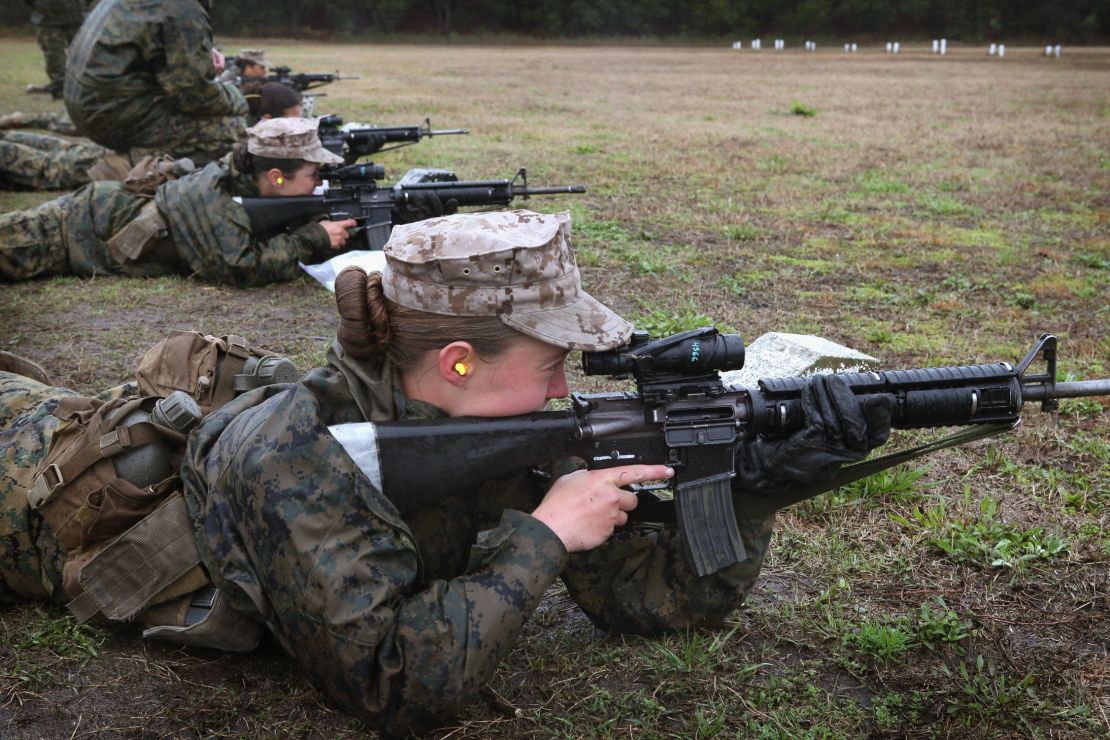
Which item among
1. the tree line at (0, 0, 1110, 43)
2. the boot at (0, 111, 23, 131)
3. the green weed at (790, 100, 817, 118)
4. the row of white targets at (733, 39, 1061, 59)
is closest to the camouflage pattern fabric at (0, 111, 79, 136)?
the boot at (0, 111, 23, 131)

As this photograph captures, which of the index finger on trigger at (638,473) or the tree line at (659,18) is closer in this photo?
the index finger on trigger at (638,473)

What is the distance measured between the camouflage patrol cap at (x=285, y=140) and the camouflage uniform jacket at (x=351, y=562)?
15.0 feet

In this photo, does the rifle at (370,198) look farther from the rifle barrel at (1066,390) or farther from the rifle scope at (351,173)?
the rifle barrel at (1066,390)

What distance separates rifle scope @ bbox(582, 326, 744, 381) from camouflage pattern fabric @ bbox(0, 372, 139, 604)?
5.98 ft

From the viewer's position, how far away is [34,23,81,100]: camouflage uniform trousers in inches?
713

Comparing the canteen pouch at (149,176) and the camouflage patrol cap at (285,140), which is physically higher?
the camouflage patrol cap at (285,140)

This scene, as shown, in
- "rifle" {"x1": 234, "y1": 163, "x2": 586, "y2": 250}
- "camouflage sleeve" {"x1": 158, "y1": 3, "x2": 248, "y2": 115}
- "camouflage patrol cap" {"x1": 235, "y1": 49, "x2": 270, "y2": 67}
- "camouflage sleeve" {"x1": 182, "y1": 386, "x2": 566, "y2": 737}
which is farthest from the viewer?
"camouflage patrol cap" {"x1": 235, "y1": 49, "x2": 270, "y2": 67}

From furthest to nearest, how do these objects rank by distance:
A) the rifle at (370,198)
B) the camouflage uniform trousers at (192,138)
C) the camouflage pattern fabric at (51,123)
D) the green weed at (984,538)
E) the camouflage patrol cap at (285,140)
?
the camouflage pattern fabric at (51,123), the camouflage uniform trousers at (192,138), the rifle at (370,198), the camouflage patrol cap at (285,140), the green weed at (984,538)

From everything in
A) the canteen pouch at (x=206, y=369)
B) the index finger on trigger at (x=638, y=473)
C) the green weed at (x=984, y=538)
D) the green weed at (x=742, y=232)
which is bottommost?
the green weed at (x=984, y=538)

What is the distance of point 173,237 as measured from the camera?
7.28 meters

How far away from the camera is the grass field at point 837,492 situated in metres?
2.82

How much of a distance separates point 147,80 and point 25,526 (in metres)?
7.36

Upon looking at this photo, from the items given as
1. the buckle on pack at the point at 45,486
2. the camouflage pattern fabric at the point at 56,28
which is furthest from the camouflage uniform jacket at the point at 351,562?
the camouflage pattern fabric at the point at 56,28

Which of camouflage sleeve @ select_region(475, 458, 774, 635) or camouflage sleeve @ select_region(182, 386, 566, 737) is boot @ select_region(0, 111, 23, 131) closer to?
camouflage sleeve @ select_region(182, 386, 566, 737)
